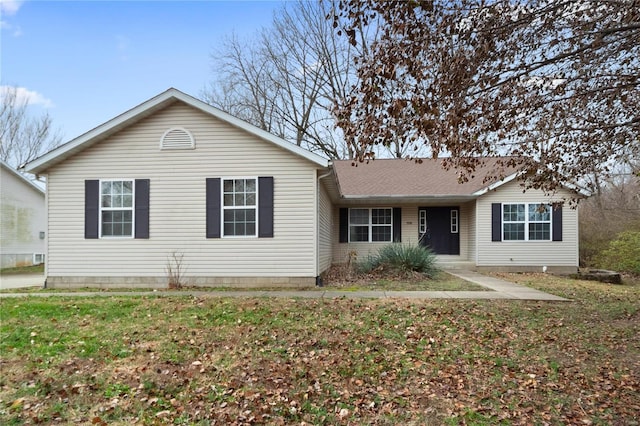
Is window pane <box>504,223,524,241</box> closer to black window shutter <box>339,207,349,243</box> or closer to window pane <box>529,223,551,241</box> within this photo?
window pane <box>529,223,551,241</box>

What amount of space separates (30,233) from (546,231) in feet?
72.2

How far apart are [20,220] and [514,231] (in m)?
20.9

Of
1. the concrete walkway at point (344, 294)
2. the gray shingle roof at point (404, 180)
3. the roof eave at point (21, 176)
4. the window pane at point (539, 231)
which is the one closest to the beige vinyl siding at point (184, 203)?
the concrete walkway at point (344, 294)

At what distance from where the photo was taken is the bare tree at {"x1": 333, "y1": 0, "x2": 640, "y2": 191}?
500 cm

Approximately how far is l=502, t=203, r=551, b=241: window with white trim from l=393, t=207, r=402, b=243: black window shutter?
3.76 metres

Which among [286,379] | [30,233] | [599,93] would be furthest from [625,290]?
[30,233]

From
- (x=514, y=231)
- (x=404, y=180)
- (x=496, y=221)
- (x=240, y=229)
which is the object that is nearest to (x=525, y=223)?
(x=514, y=231)

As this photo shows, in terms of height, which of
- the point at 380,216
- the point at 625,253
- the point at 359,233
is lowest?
the point at 625,253

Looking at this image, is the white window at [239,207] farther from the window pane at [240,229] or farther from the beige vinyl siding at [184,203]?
the beige vinyl siding at [184,203]

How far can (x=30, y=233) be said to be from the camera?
18953 millimetres

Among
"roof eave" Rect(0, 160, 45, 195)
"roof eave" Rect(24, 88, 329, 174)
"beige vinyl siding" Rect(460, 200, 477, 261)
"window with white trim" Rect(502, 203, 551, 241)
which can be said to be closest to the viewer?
"roof eave" Rect(24, 88, 329, 174)

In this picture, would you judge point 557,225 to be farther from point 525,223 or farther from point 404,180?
point 404,180

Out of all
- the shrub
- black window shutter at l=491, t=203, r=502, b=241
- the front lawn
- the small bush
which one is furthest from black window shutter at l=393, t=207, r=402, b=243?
the front lawn

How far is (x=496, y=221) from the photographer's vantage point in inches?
581
